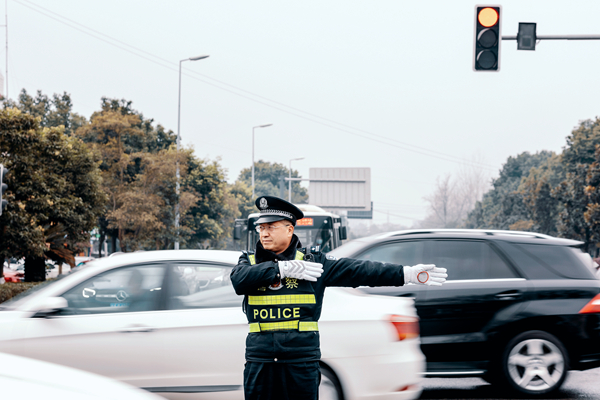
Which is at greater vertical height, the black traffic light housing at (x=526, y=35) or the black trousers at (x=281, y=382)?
the black traffic light housing at (x=526, y=35)

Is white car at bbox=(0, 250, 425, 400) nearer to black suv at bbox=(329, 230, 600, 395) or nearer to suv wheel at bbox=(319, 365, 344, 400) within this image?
suv wheel at bbox=(319, 365, 344, 400)

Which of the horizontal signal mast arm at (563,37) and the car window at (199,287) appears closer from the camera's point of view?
the car window at (199,287)

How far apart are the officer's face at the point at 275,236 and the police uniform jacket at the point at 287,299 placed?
0.04m

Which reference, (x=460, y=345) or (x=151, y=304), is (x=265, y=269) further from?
(x=460, y=345)

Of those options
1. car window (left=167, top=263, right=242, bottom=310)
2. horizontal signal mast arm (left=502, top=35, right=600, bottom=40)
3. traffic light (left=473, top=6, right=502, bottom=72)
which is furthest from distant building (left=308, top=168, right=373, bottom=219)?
car window (left=167, top=263, right=242, bottom=310)

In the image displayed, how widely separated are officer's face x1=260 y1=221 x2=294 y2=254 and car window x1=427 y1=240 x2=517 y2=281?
3.69 meters

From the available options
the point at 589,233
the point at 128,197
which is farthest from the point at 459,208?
the point at 128,197

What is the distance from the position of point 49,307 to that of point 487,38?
7374 millimetres

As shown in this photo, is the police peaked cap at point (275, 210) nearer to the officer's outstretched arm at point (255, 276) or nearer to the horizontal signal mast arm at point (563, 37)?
the officer's outstretched arm at point (255, 276)

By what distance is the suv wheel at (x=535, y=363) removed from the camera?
6480 millimetres

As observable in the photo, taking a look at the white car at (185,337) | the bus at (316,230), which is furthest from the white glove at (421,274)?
the bus at (316,230)

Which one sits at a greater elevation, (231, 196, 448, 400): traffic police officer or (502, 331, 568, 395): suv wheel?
(231, 196, 448, 400): traffic police officer

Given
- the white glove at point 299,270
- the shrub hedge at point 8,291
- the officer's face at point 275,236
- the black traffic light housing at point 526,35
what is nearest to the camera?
the white glove at point 299,270

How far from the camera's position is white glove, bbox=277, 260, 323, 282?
3.10 meters
